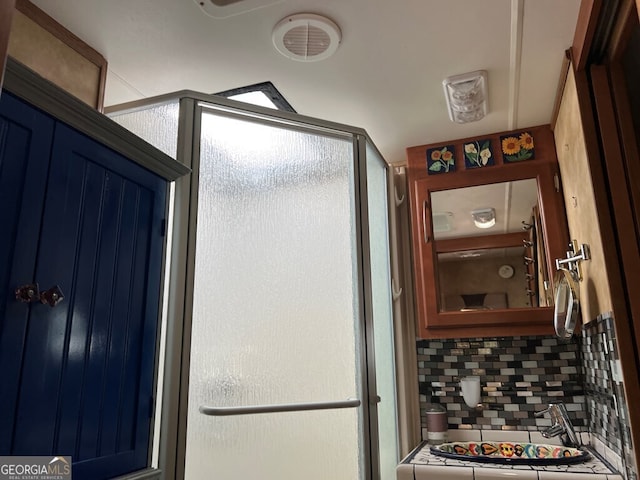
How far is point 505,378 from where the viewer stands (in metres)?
2.09

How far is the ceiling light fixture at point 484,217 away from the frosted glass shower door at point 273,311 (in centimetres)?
69

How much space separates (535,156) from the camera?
2088 mm

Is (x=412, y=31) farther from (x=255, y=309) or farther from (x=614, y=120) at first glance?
(x=255, y=309)

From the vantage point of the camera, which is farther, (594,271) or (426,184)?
(426,184)

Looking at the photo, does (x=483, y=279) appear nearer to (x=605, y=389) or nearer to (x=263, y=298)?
(x=605, y=389)

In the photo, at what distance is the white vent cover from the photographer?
1458mm

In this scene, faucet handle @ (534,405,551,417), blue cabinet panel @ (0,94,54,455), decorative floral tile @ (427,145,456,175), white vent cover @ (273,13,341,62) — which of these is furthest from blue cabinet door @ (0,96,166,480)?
faucet handle @ (534,405,551,417)

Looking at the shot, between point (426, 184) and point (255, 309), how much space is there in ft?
3.69

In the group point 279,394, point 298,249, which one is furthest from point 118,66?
point 279,394

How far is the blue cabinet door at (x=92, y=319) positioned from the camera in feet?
3.02

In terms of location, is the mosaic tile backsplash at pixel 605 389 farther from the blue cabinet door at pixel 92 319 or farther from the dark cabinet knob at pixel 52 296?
the dark cabinet knob at pixel 52 296

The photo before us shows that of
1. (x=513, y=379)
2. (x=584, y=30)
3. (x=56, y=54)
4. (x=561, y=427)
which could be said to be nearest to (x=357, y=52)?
(x=584, y=30)

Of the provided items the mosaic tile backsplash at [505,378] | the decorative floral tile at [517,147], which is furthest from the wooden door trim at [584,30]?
the mosaic tile backsplash at [505,378]

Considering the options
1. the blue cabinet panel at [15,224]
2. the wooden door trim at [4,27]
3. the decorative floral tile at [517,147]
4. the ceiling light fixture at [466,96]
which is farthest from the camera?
the decorative floral tile at [517,147]
